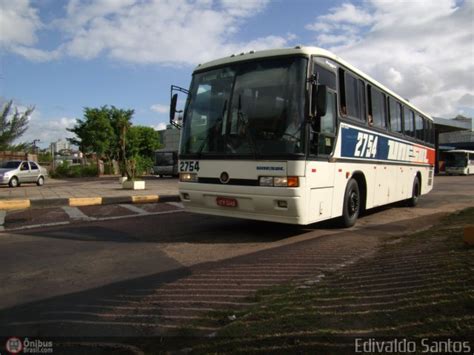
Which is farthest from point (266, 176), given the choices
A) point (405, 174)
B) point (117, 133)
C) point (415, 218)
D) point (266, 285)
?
point (117, 133)

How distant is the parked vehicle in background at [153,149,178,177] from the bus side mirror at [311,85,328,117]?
28517mm

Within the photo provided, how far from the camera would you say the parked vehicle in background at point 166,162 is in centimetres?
3422

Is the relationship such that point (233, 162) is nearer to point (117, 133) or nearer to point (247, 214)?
point (247, 214)

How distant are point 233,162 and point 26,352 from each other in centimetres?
426

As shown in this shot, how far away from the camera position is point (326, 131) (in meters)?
6.79

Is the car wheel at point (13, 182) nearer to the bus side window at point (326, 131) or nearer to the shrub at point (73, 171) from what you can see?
the shrub at point (73, 171)

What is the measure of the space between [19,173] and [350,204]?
2029cm

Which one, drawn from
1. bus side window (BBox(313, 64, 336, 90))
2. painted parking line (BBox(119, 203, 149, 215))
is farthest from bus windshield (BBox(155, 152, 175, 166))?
bus side window (BBox(313, 64, 336, 90))

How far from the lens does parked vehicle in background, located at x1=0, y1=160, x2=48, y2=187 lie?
70.4 ft

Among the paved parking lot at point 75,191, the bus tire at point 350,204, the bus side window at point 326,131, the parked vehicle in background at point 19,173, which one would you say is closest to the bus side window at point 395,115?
the bus tire at point 350,204

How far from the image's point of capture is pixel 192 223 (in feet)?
29.1

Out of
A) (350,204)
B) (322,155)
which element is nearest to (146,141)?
(350,204)

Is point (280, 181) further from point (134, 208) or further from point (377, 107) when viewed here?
point (134, 208)

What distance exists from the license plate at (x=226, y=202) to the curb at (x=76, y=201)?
6615 mm
